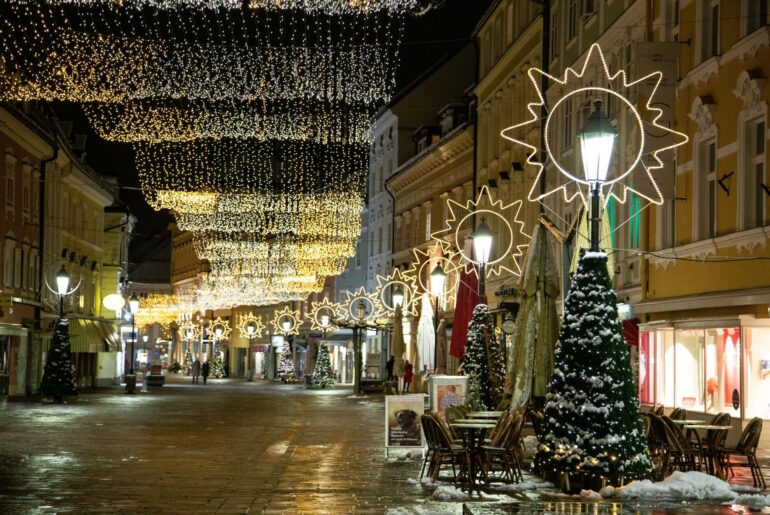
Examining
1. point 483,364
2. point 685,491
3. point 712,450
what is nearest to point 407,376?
point 483,364

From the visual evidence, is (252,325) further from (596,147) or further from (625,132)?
(596,147)

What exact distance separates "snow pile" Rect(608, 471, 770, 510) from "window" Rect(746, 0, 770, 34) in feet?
31.5

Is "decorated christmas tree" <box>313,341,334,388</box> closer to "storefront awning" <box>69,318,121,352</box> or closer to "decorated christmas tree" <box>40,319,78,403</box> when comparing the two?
"storefront awning" <box>69,318,121,352</box>

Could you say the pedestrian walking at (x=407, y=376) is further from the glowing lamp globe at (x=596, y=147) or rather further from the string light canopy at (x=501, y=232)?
the glowing lamp globe at (x=596, y=147)

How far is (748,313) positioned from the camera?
22344mm

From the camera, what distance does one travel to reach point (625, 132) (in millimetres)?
29953

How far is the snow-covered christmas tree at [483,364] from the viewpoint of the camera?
2591 centimetres

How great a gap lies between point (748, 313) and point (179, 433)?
12.8 meters

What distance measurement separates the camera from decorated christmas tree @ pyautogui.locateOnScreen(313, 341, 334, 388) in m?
69.4

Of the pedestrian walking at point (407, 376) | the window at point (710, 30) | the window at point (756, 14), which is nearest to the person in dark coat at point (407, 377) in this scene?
the pedestrian walking at point (407, 376)

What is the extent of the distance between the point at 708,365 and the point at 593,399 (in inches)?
412

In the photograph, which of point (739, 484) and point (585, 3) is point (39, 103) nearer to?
point (585, 3)

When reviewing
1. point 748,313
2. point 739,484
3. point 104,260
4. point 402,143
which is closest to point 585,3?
point 748,313

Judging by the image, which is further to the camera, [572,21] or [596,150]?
[572,21]
